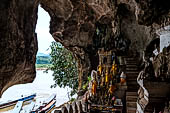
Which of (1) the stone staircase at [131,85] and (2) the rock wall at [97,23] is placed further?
(1) the stone staircase at [131,85]

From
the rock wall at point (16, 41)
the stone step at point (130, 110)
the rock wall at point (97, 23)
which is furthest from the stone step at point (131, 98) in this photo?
the rock wall at point (16, 41)

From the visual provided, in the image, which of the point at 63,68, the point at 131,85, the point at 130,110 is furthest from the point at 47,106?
the point at 130,110

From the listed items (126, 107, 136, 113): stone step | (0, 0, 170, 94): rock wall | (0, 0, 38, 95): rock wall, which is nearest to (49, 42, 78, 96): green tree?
(0, 0, 170, 94): rock wall

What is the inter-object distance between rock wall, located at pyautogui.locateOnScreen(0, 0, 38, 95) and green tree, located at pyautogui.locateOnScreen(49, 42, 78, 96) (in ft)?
33.6

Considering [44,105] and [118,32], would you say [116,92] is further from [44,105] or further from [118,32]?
[44,105]

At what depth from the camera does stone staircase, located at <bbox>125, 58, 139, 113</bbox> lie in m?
6.93

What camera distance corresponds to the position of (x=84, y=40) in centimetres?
1435

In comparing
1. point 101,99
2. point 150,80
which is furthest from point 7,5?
point 101,99

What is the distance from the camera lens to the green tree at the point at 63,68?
1478 cm

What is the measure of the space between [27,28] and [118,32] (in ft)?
33.1

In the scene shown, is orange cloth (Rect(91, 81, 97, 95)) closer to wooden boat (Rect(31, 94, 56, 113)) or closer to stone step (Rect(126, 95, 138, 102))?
stone step (Rect(126, 95, 138, 102))

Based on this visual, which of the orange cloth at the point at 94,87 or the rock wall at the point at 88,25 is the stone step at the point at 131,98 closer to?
the orange cloth at the point at 94,87

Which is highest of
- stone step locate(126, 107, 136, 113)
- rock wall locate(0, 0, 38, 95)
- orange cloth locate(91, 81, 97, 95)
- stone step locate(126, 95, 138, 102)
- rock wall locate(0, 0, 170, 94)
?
rock wall locate(0, 0, 170, 94)

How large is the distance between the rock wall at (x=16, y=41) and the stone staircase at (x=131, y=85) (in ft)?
16.4
